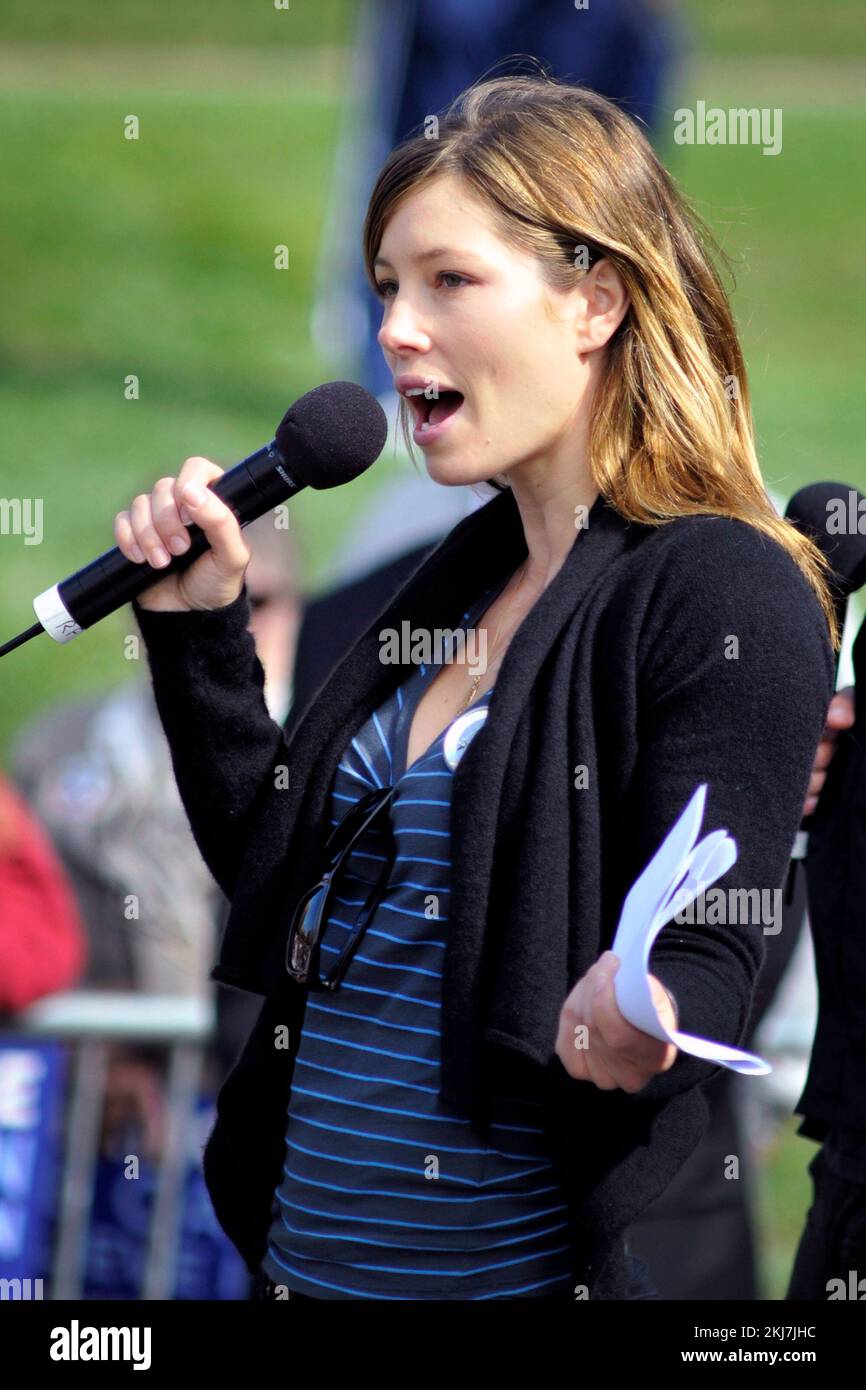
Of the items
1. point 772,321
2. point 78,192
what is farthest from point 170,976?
point 78,192

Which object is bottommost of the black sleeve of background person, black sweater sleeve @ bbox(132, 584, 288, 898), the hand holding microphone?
black sweater sleeve @ bbox(132, 584, 288, 898)

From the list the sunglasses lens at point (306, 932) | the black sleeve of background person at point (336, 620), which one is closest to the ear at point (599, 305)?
the sunglasses lens at point (306, 932)

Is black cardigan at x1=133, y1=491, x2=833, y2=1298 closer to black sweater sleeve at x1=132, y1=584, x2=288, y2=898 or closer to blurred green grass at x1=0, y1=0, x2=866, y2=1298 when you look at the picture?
black sweater sleeve at x1=132, y1=584, x2=288, y2=898

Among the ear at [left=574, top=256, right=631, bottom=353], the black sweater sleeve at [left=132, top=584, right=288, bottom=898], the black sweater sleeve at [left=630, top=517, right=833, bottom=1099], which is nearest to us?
the black sweater sleeve at [left=630, top=517, right=833, bottom=1099]

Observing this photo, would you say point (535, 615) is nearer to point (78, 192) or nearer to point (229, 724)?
point (229, 724)

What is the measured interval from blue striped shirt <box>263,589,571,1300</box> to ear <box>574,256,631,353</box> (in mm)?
377

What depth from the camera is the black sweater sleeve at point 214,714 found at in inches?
80.3

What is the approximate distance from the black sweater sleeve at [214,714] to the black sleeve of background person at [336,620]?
1418 millimetres

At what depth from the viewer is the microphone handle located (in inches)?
73.7

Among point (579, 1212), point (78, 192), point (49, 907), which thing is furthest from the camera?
point (78, 192)

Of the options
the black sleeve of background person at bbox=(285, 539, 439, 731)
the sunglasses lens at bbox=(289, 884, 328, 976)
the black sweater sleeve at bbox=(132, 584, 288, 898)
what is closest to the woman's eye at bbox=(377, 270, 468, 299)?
the black sweater sleeve at bbox=(132, 584, 288, 898)

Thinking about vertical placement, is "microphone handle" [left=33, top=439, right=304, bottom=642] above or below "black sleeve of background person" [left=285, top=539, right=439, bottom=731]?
below
